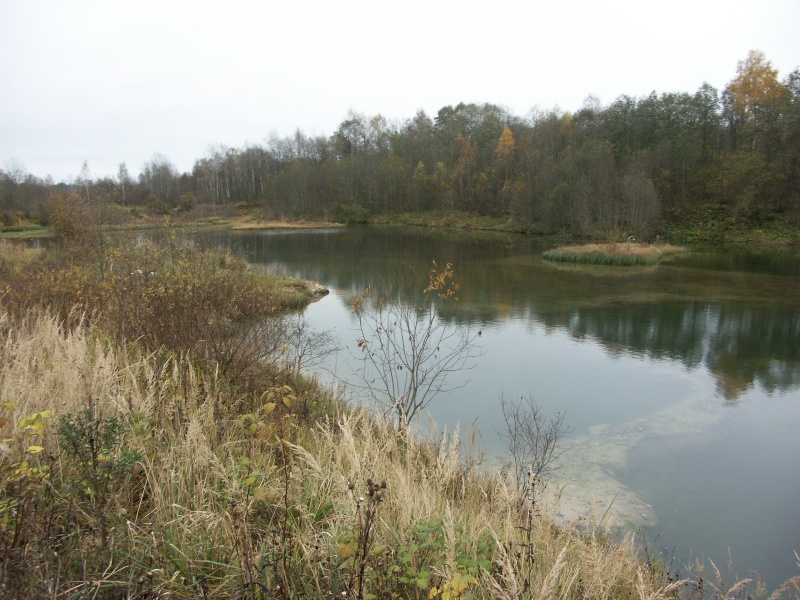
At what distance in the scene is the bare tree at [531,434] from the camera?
Result: 242 inches

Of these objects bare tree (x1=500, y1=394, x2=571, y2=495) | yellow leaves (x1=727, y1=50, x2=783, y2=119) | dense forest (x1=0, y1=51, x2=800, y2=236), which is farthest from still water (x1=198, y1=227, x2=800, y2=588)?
yellow leaves (x1=727, y1=50, x2=783, y2=119)

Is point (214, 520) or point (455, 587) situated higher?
point (455, 587)

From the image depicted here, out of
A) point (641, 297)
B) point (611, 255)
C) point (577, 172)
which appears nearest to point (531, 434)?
point (641, 297)

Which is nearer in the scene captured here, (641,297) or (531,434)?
(531,434)

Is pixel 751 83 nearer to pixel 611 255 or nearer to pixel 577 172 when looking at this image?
pixel 577 172

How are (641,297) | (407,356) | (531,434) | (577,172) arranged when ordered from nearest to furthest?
1. (531,434)
2. (407,356)
3. (641,297)
4. (577,172)

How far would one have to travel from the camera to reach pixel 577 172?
133ft

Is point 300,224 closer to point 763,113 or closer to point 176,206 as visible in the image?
point 176,206

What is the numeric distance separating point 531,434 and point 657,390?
477cm

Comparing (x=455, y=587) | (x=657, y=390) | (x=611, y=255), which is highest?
(x=455, y=587)

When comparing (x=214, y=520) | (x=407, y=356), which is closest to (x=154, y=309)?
(x=214, y=520)

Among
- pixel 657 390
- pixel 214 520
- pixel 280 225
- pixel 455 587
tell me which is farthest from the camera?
pixel 280 225

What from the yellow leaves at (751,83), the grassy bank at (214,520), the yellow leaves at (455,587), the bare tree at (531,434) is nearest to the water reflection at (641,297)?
the bare tree at (531,434)

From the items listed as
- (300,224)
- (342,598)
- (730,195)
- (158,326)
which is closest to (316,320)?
(158,326)
